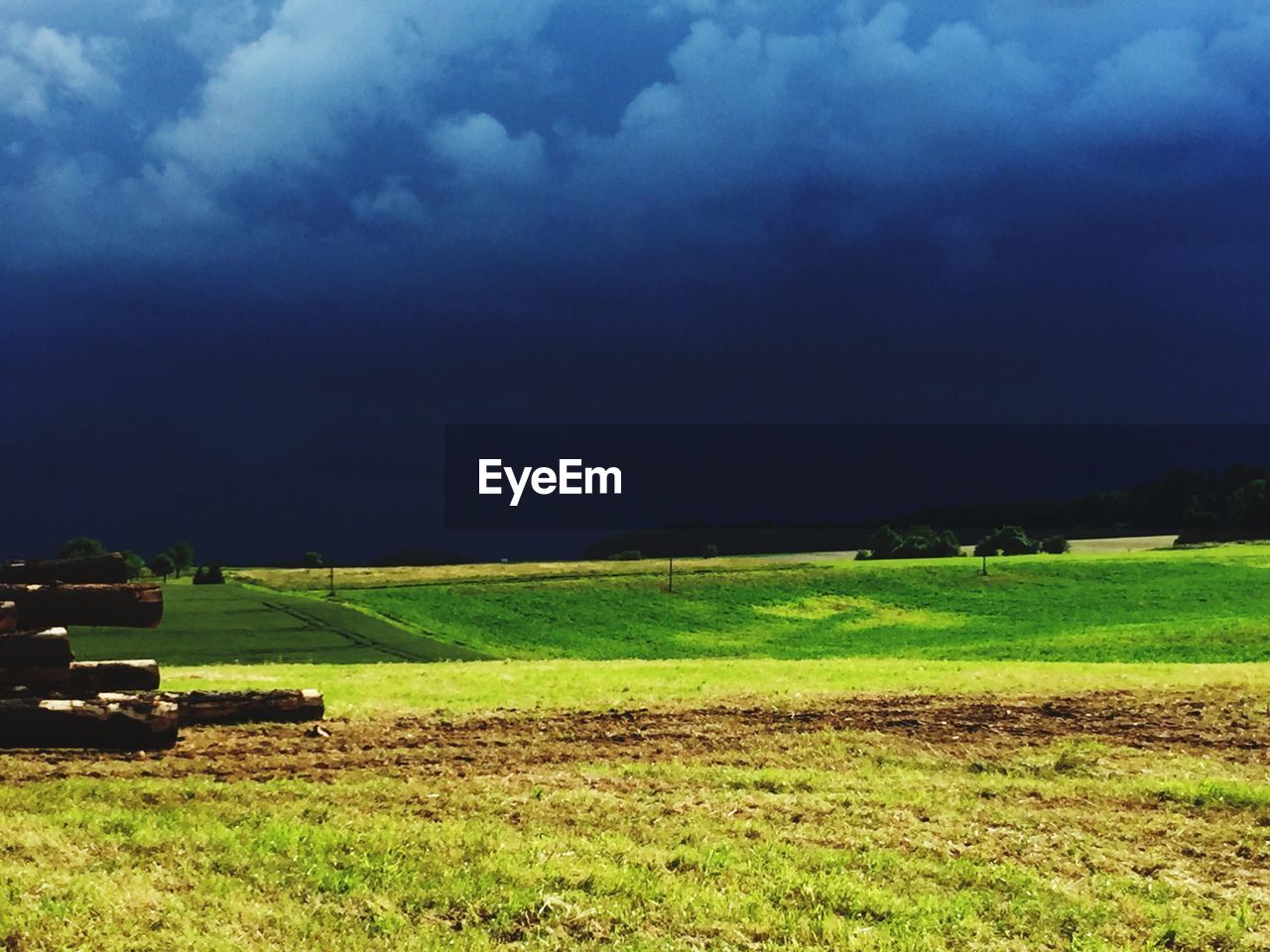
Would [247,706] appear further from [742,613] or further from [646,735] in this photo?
[742,613]

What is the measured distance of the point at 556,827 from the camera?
13.0 metres

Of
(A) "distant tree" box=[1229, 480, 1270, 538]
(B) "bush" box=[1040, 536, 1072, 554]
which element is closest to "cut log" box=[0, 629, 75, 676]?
(B) "bush" box=[1040, 536, 1072, 554]

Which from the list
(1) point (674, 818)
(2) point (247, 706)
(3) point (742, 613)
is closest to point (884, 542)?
(3) point (742, 613)

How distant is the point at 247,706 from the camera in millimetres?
20094

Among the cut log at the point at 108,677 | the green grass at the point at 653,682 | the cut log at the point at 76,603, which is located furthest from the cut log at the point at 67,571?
the green grass at the point at 653,682

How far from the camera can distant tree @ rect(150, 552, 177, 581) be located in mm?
143125

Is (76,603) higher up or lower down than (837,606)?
higher up

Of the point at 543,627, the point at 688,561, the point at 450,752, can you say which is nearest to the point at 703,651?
A: the point at 543,627

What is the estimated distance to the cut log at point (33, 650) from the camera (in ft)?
55.9

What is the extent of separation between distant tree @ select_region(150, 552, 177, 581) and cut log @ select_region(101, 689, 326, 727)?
134 m

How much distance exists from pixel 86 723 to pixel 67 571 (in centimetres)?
295

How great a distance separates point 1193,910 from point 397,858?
8527 mm

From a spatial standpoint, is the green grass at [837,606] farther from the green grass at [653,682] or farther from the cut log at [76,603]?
the cut log at [76,603]

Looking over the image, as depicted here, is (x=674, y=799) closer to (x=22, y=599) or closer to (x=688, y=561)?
(x=22, y=599)
